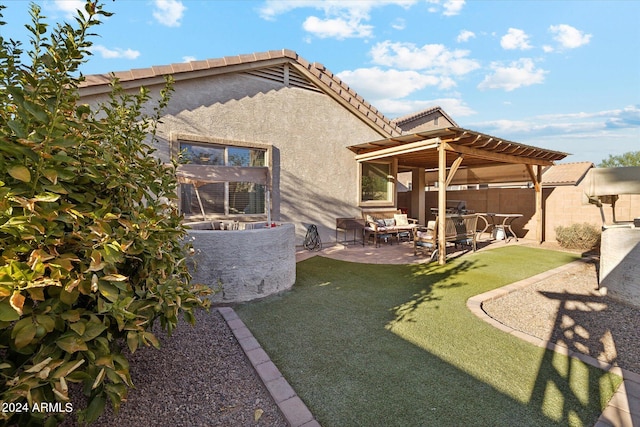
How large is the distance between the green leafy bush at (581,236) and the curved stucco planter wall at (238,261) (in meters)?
11.2

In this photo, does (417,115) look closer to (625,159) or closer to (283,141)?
(283,141)

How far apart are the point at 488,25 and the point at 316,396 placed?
51.1ft

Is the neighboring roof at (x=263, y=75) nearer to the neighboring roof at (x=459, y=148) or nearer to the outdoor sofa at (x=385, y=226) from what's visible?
the neighboring roof at (x=459, y=148)

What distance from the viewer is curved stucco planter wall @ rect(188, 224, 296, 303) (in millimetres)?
4984

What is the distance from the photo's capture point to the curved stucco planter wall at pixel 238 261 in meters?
4.98

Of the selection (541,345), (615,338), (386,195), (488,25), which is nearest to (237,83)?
(386,195)

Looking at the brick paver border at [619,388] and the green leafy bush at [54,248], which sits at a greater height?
the green leafy bush at [54,248]

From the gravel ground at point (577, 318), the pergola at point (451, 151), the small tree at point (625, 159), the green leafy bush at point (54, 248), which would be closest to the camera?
the green leafy bush at point (54, 248)

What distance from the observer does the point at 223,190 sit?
8.63m

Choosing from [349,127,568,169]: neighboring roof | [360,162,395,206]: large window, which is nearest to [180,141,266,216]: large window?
[349,127,568,169]: neighboring roof

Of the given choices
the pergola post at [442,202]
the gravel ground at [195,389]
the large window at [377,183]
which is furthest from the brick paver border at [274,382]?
the large window at [377,183]

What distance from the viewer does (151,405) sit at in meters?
2.60

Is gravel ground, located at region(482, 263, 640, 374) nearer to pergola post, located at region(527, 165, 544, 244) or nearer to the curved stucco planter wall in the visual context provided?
the curved stucco planter wall

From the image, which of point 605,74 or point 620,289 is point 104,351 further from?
point 605,74
